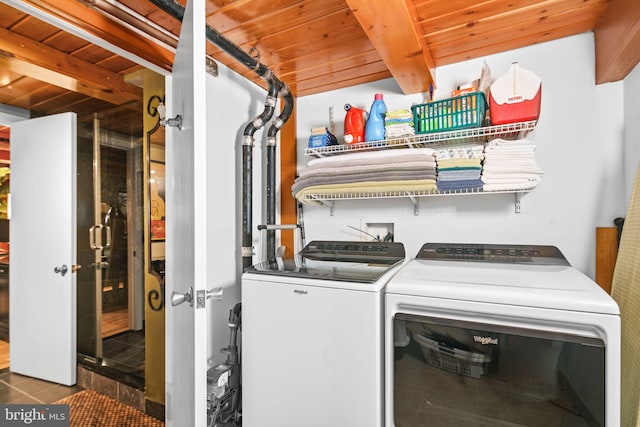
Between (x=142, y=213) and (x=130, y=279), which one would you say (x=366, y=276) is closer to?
(x=142, y=213)

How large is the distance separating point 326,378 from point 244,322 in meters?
0.47

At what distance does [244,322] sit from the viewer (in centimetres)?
151

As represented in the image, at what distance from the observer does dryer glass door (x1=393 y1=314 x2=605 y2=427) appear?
998mm

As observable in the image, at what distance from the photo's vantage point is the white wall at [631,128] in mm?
1396

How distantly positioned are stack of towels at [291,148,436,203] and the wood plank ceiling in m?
0.46

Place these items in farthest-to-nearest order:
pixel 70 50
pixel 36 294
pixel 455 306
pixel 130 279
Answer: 1. pixel 130 279
2. pixel 36 294
3. pixel 70 50
4. pixel 455 306

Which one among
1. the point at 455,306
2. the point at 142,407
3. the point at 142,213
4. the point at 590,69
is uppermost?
the point at 590,69

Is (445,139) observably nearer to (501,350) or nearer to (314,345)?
(501,350)

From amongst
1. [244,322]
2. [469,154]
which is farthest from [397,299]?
[469,154]

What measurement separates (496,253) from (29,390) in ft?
10.9

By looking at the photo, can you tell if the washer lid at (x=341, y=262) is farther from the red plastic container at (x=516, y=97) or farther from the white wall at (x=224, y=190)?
the red plastic container at (x=516, y=97)

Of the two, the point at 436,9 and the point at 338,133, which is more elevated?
the point at 436,9

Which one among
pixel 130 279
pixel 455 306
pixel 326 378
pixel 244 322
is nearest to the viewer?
pixel 455 306

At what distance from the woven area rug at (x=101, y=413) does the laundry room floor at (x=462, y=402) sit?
1668 mm
